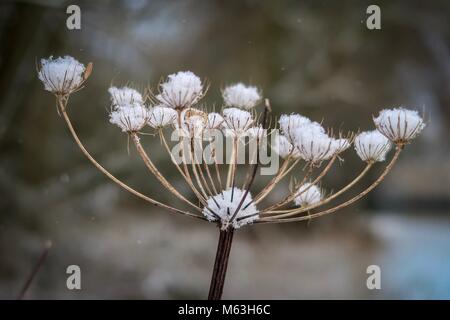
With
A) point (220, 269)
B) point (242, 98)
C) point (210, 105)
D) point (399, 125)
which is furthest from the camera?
point (210, 105)

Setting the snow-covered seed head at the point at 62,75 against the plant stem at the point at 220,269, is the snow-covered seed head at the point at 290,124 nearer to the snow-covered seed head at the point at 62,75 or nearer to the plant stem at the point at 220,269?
the plant stem at the point at 220,269

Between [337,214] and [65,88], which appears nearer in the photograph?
[65,88]

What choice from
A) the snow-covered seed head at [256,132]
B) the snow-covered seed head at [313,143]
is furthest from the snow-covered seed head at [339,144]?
the snow-covered seed head at [256,132]

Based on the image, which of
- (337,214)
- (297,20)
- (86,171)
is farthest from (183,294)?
(297,20)

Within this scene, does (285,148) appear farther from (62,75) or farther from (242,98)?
(62,75)

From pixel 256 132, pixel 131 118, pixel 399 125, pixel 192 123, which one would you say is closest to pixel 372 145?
pixel 399 125
